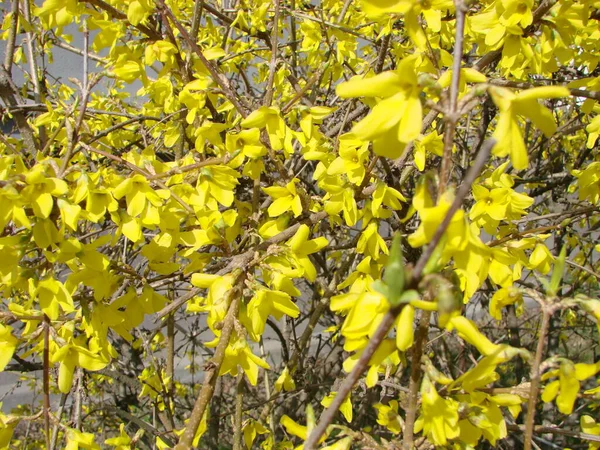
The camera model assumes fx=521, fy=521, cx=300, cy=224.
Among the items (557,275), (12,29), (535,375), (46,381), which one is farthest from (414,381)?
(12,29)

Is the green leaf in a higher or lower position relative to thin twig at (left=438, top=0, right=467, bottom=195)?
lower

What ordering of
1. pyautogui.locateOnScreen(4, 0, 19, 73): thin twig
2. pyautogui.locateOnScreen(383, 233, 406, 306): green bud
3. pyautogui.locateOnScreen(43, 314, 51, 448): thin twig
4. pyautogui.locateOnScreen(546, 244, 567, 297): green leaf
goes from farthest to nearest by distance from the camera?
pyautogui.locateOnScreen(4, 0, 19, 73): thin twig < pyautogui.locateOnScreen(43, 314, 51, 448): thin twig < pyautogui.locateOnScreen(546, 244, 567, 297): green leaf < pyautogui.locateOnScreen(383, 233, 406, 306): green bud

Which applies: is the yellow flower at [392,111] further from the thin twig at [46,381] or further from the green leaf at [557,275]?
the thin twig at [46,381]

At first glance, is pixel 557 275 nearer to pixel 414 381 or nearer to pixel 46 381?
pixel 414 381

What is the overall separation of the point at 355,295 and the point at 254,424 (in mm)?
1363

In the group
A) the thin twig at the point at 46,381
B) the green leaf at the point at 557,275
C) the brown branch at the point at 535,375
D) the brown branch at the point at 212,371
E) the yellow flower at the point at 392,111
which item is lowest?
the thin twig at the point at 46,381

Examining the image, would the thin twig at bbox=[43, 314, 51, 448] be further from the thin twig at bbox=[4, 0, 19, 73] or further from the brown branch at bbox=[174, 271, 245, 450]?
the thin twig at bbox=[4, 0, 19, 73]

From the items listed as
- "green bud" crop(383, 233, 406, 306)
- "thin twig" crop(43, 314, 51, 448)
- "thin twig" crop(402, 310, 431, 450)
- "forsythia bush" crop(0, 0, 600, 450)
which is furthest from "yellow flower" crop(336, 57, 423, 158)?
"thin twig" crop(43, 314, 51, 448)

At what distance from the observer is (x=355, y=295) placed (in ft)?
3.40

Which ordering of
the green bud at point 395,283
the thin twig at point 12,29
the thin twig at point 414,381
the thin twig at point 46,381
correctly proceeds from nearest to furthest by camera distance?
the green bud at point 395,283 < the thin twig at point 414,381 < the thin twig at point 46,381 < the thin twig at point 12,29

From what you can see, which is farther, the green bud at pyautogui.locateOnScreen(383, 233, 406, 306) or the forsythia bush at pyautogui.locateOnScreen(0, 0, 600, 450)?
the forsythia bush at pyautogui.locateOnScreen(0, 0, 600, 450)

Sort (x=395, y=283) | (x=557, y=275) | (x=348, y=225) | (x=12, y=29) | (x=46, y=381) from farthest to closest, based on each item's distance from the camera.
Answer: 1. (x=12, y=29)
2. (x=348, y=225)
3. (x=46, y=381)
4. (x=557, y=275)
5. (x=395, y=283)

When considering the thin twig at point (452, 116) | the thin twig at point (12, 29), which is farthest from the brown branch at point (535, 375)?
the thin twig at point (12, 29)

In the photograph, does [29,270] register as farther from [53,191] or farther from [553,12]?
[553,12]
